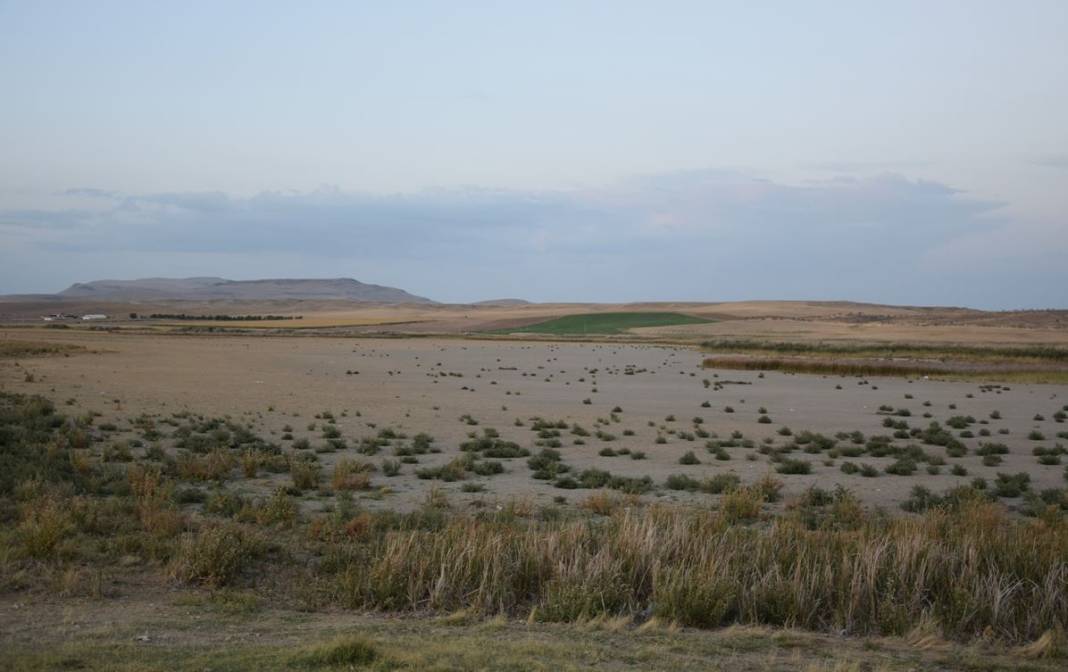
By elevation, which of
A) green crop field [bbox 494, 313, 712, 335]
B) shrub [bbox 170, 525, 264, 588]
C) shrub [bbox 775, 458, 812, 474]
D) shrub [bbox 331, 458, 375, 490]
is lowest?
shrub [bbox 775, 458, 812, 474]

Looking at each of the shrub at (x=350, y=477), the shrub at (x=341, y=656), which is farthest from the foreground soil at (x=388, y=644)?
the shrub at (x=350, y=477)

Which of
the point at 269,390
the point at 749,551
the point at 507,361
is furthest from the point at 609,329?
the point at 749,551

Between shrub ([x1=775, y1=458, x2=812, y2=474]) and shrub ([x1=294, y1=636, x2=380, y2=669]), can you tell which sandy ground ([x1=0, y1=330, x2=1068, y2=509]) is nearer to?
shrub ([x1=775, y1=458, x2=812, y2=474])

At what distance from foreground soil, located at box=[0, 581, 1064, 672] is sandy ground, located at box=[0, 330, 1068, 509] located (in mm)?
5634

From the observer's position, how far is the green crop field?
133 metres

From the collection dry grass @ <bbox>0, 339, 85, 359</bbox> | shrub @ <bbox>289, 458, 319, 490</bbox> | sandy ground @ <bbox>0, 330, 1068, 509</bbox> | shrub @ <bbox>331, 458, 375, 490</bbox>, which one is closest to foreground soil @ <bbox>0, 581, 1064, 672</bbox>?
sandy ground @ <bbox>0, 330, 1068, 509</bbox>

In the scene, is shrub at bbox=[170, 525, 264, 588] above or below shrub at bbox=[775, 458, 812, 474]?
above

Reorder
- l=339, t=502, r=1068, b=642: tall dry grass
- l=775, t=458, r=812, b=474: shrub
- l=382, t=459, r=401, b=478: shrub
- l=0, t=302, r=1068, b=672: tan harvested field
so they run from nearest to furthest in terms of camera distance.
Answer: l=0, t=302, r=1068, b=672: tan harvested field → l=339, t=502, r=1068, b=642: tall dry grass → l=382, t=459, r=401, b=478: shrub → l=775, t=458, r=812, b=474: shrub

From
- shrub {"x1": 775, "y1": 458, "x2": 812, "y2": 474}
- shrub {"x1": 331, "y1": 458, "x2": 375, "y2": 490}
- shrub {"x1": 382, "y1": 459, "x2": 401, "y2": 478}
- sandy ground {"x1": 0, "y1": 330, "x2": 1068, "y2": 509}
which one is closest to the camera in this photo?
shrub {"x1": 331, "y1": 458, "x2": 375, "y2": 490}

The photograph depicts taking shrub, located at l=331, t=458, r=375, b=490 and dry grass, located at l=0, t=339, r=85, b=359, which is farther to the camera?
dry grass, located at l=0, t=339, r=85, b=359

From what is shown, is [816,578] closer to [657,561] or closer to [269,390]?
[657,561]

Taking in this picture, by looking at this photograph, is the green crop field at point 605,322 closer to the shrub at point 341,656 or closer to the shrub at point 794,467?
the shrub at point 794,467

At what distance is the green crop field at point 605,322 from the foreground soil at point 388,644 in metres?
118

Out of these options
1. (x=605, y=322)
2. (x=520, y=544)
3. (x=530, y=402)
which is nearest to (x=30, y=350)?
(x=530, y=402)
